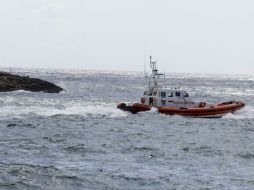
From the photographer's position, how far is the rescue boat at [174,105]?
41.1 m

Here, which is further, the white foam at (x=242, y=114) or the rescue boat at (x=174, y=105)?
the white foam at (x=242, y=114)

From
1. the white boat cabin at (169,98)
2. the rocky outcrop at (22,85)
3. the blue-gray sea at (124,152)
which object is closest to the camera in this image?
the blue-gray sea at (124,152)

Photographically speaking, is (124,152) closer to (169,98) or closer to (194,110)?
(194,110)

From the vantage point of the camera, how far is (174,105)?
42.7 metres

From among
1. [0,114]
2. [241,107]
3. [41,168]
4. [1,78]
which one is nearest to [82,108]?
[0,114]

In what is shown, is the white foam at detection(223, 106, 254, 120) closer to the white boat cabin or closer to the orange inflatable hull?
the orange inflatable hull

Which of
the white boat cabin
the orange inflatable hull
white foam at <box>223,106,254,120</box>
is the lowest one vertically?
white foam at <box>223,106,254,120</box>

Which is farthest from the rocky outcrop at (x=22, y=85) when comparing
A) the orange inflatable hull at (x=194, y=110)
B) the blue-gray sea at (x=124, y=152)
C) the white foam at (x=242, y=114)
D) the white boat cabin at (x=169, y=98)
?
the white foam at (x=242, y=114)

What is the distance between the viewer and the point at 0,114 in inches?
1606

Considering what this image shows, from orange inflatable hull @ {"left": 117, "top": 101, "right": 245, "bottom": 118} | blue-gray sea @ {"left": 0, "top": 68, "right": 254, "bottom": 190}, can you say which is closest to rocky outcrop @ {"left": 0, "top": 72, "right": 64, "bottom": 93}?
blue-gray sea @ {"left": 0, "top": 68, "right": 254, "bottom": 190}

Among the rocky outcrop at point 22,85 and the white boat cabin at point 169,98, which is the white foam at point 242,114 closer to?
the white boat cabin at point 169,98

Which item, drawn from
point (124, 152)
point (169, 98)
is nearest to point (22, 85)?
point (169, 98)

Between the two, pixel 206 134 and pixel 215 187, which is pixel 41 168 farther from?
pixel 206 134

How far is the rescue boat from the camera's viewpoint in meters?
41.1
